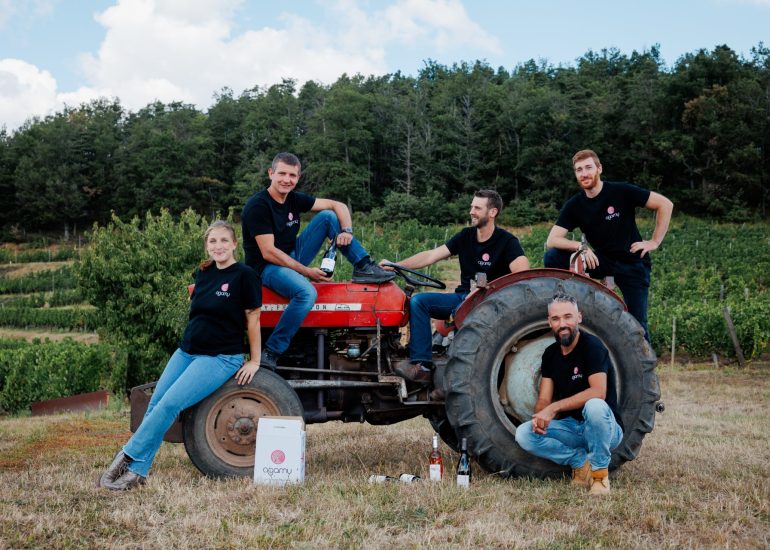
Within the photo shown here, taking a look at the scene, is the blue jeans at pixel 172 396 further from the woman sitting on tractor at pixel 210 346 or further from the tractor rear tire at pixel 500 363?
the tractor rear tire at pixel 500 363

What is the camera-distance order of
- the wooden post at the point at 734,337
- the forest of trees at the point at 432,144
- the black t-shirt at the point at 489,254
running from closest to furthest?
the black t-shirt at the point at 489,254 → the wooden post at the point at 734,337 → the forest of trees at the point at 432,144

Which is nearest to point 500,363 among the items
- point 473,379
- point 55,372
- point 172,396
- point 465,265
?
point 473,379

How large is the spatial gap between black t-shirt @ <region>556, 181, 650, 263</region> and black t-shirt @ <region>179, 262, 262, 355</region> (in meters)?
2.30

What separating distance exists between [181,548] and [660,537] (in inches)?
86.9

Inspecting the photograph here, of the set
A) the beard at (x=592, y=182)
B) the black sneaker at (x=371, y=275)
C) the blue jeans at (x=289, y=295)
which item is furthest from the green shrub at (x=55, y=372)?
the beard at (x=592, y=182)

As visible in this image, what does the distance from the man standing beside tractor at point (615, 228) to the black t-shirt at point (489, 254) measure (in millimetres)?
297

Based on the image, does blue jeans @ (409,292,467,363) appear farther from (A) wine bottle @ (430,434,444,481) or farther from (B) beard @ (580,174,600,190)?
(B) beard @ (580,174,600,190)

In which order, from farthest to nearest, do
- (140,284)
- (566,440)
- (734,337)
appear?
(140,284)
(734,337)
(566,440)

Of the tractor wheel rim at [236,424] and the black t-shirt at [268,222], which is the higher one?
the black t-shirt at [268,222]

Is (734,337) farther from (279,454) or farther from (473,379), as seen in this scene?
(279,454)

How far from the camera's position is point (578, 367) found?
448 cm

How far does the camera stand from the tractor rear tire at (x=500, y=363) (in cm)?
466

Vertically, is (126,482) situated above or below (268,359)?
below

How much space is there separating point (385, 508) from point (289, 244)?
2.09 m
